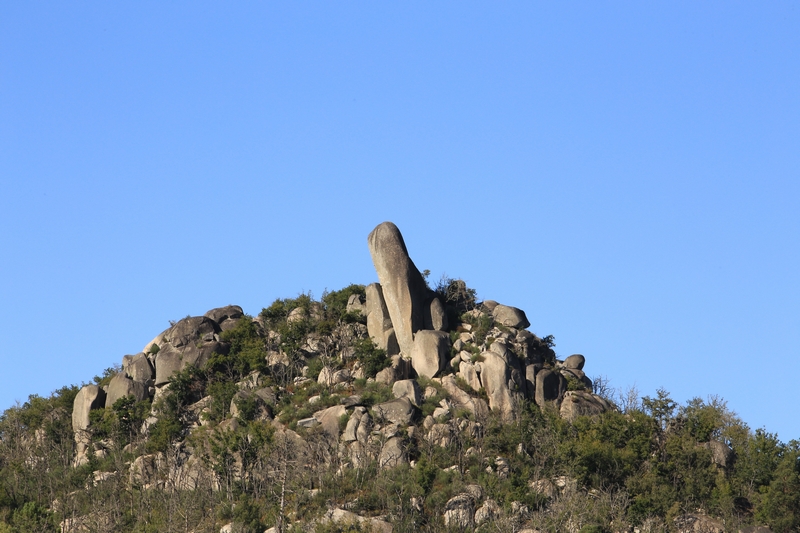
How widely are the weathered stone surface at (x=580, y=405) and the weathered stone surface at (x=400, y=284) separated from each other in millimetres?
9112

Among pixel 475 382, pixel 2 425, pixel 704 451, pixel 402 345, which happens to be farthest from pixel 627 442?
pixel 2 425

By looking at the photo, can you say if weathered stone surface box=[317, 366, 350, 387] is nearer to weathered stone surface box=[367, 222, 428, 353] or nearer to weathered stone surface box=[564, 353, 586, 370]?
weathered stone surface box=[367, 222, 428, 353]

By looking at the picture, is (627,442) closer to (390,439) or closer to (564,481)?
(564,481)

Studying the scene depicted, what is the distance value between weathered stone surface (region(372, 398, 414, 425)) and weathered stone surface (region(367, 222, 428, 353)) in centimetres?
525

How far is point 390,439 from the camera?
66.6 m

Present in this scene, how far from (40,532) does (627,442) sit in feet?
97.2

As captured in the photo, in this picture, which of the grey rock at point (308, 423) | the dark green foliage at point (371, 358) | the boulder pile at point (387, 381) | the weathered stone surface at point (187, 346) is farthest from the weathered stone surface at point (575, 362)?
the weathered stone surface at point (187, 346)

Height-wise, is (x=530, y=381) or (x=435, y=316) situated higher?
(x=435, y=316)

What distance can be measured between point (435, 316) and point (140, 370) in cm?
1757

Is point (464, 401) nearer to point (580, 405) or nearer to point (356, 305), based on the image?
point (580, 405)

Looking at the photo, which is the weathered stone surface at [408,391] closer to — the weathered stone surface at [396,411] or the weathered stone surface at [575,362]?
the weathered stone surface at [396,411]

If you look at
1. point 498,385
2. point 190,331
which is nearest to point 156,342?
point 190,331

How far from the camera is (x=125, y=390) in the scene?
75.3m

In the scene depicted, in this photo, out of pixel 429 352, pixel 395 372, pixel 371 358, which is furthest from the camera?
pixel 371 358
